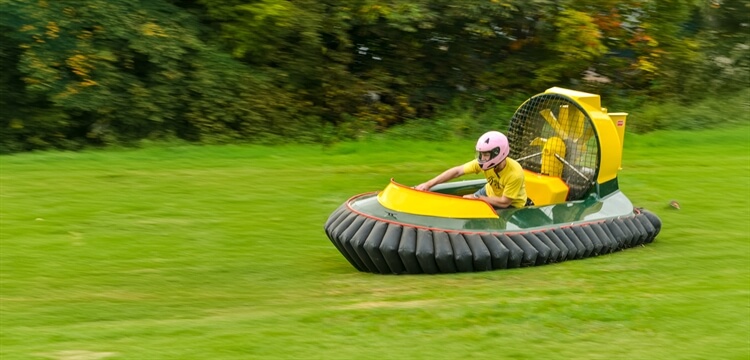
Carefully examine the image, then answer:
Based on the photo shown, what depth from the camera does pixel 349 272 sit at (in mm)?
6641

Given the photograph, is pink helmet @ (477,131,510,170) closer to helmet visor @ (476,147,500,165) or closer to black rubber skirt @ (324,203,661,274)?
helmet visor @ (476,147,500,165)

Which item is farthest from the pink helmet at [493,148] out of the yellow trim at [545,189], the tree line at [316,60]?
the tree line at [316,60]

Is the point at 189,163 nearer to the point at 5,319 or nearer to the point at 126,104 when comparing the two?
the point at 126,104

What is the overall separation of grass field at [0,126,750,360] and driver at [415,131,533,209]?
65 cm

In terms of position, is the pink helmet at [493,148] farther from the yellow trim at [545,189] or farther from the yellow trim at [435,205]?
the yellow trim at [545,189]

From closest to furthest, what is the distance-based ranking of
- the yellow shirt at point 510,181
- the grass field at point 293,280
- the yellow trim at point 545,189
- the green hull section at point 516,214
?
the grass field at point 293,280, the green hull section at point 516,214, the yellow shirt at point 510,181, the yellow trim at point 545,189

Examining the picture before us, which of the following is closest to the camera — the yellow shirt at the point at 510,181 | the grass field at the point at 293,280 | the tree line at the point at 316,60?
the grass field at the point at 293,280

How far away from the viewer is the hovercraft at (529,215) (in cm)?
625

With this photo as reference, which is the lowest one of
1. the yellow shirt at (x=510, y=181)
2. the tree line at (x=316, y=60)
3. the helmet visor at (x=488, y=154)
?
the tree line at (x=316, y=60)

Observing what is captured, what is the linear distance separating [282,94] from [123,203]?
488 cm

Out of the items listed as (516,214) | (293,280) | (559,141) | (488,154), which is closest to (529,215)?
(516,214)

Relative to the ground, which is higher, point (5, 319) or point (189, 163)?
point (5, 319)

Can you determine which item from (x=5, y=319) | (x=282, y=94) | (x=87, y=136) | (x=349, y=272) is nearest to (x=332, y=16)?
(x=282, y=94)

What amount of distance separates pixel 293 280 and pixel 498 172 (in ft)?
5.25
